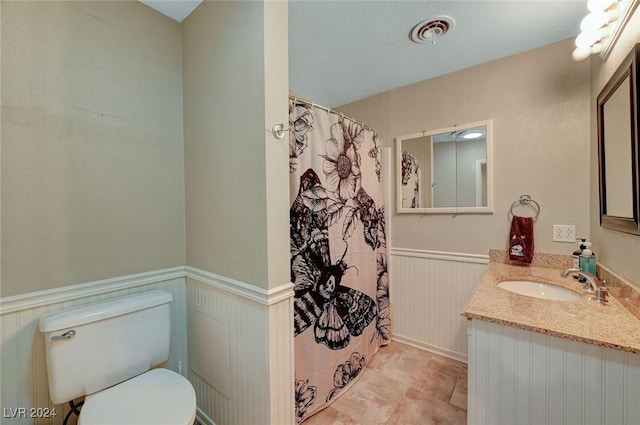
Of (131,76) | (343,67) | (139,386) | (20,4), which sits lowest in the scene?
(139,386)

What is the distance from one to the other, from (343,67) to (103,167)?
169cm

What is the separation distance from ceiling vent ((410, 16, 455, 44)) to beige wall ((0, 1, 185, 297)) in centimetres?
148

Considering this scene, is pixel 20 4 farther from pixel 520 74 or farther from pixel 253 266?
pixel 520 74

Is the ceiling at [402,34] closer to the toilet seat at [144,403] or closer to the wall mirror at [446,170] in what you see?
the wall mirror at [446,170]

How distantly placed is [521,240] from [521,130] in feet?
2.48

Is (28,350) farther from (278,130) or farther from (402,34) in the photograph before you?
(402,34)

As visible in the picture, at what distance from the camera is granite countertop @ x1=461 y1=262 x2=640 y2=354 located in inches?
31.8

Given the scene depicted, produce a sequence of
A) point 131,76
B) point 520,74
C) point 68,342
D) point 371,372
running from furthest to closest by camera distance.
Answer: point 371,372, point 520,74, point 131,76, point 68,342

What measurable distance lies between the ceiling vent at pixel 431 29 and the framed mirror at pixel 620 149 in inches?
32.7

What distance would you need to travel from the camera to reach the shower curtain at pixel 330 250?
136 cm

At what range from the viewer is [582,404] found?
85cm

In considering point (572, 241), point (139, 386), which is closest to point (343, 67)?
point (572, 241)

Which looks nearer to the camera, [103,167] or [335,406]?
[103,167]

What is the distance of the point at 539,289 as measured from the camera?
1.39 metres
